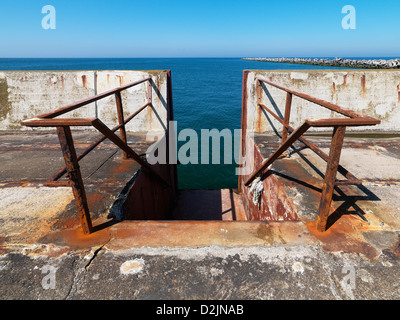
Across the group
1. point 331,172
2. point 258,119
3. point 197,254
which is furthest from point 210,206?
point 331,172

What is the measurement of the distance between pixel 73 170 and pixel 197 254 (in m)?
1.09

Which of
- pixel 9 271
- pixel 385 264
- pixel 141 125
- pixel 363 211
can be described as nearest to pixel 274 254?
Answer: pixel 385 264

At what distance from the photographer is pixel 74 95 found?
5.21m

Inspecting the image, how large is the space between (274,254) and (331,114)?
4230mm

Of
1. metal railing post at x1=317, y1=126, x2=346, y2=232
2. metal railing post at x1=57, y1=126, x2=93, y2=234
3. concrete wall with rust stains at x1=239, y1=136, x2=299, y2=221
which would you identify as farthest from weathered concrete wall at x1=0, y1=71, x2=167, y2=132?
metal railing post at x1=317, y1=126, x2=346, y2=232

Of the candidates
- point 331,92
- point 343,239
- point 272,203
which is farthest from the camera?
point 331,92

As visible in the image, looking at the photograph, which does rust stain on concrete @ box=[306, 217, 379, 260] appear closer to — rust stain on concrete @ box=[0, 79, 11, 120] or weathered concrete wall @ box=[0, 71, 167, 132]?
weathered concrete wall @ box=[0, 71, 167, 132]

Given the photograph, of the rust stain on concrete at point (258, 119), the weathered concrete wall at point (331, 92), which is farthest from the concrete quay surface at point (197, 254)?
the weathered concrete wall at point (331, 92)

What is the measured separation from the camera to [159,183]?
4484mm

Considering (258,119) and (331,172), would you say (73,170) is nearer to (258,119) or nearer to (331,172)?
(331,172)

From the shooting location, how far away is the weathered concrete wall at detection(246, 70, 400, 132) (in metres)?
4.94

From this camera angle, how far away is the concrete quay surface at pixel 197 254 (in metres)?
1.52

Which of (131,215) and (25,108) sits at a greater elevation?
(25,108)
